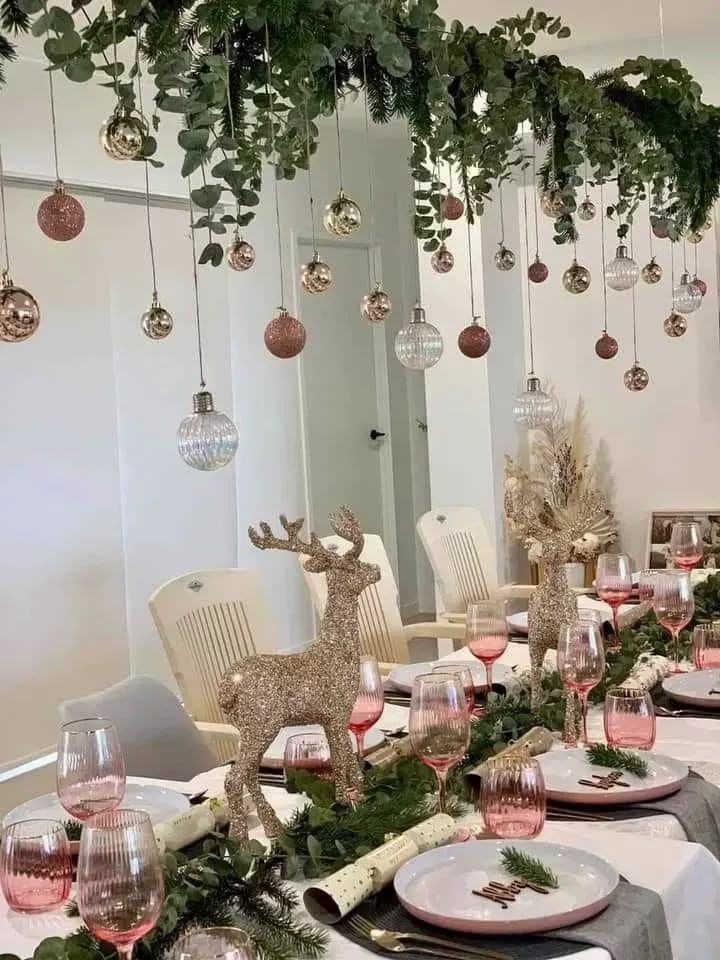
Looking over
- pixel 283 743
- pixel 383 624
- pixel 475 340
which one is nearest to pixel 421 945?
pixel 283 743

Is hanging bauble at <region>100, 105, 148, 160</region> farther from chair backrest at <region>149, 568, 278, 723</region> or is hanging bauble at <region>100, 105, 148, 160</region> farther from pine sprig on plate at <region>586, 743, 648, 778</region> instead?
chair backrest at <region>149, 568, 278, 723</region>

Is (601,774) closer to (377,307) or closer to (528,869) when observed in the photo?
(528,869)

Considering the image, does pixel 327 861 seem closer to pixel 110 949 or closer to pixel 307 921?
pixel 307 921

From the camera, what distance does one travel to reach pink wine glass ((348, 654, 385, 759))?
194cm

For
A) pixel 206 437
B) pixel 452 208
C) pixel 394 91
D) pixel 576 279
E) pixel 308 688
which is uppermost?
pixel 394 91

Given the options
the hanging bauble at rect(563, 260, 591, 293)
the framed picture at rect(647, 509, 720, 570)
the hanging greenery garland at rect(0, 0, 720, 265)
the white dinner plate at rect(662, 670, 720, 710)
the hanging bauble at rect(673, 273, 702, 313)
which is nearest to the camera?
the hanging greenery garland at rect(0, 0, 720, 265)

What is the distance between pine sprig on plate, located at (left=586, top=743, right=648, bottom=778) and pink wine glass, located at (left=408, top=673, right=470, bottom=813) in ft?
0.85

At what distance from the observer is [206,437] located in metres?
2.12

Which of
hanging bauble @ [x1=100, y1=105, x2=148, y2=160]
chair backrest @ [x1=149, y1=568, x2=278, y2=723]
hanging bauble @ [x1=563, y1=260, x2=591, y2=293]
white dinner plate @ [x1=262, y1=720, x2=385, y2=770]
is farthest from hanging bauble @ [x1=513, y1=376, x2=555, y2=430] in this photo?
hanging bauble @ [x1=100, y1=105, x2=148, y2=160]

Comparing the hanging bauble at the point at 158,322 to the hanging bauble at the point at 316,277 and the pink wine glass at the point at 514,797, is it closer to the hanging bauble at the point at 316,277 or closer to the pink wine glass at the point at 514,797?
the hanging bauble at the point at 316,277

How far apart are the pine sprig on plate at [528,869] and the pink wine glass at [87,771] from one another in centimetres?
57

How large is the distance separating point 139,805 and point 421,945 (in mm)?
687

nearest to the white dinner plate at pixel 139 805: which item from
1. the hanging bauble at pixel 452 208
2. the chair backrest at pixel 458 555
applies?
the hanging bauble at pixel 452 208

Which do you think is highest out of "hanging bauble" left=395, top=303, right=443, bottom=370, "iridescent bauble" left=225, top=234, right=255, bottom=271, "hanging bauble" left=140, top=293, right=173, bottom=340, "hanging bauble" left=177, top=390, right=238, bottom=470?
"iridescent bauble" left=225, top=234, right=255, bottom=271
